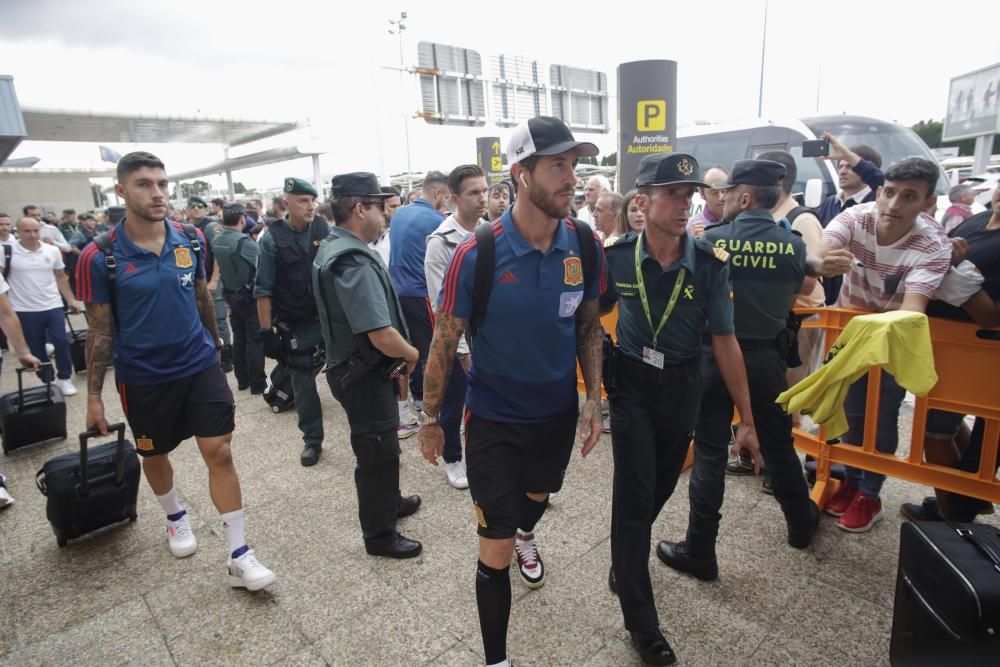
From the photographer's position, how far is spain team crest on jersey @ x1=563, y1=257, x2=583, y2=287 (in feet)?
7.27

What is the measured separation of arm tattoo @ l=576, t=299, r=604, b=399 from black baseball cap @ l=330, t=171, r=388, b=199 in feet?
4.29

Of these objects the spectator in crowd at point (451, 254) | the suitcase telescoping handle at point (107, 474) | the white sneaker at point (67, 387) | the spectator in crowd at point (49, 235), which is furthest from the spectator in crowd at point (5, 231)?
the spectator in crowd at point (451, 254)

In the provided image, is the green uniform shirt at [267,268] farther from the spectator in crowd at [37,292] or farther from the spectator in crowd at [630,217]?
the spectator in crowd at [37,292]

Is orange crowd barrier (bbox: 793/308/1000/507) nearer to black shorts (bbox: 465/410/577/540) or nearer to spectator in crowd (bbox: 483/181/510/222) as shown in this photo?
black shorts (bbox: 465/410/577/540)

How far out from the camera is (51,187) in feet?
112

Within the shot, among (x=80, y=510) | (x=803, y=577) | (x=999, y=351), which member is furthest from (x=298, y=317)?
(x=999, y=351)

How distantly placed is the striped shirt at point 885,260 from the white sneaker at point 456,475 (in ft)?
9.07

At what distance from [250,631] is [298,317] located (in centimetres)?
259

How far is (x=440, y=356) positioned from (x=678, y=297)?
3.40 ft

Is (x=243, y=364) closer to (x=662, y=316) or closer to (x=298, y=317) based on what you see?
(x=298, y=317)

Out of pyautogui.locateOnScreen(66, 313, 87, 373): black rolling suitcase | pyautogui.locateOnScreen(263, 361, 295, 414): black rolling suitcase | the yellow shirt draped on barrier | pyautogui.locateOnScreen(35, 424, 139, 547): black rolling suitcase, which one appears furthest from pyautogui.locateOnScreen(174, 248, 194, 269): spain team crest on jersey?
pyautogui.locateOnScreen(66, 313, 87, 373): black rolling suitcase

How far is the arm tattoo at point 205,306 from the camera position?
134 inches

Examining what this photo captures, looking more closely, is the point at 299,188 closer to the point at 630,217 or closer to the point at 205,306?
the point at 205,306

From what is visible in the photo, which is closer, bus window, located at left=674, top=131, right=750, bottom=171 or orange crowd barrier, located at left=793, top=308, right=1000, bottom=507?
orange crowd barrier, located at left=793, top=308, right=1000, bottom=507
